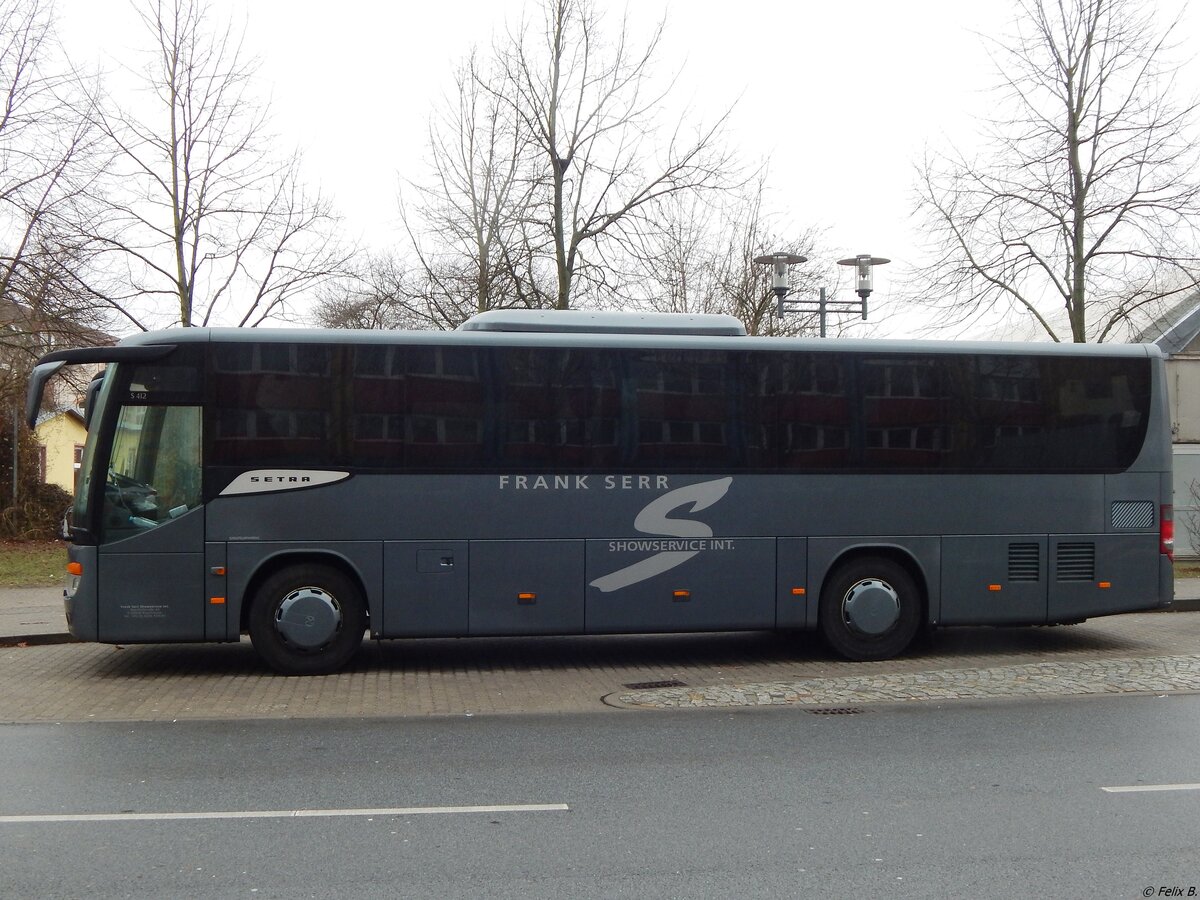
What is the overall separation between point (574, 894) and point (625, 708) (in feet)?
15.4

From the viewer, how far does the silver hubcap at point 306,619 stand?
Result: 10938 millimetres

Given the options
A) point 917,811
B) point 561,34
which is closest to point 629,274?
point 561,34

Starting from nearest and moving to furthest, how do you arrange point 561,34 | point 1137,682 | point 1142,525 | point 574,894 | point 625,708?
point 574,894, point 625,708, point 1137,682, point 1142,525, point 561,34

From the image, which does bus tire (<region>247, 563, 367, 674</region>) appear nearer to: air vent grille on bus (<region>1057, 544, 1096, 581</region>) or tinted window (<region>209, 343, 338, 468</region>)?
tinted window (<region>209, 343, 338, 468</region>)

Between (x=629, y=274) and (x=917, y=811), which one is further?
(x=629, y=274)

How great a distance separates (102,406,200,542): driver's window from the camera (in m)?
10.7

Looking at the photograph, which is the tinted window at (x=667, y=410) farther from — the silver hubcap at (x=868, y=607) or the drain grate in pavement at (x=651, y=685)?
the drain grate in pavement at (x=651, y=685)

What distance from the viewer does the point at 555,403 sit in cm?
1133

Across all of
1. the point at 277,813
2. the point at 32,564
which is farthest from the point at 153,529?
the point at 32,564

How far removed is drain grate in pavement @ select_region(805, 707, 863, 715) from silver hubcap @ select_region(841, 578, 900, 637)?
2318 mm

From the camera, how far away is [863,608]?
11891 mm

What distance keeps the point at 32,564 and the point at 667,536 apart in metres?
14.2

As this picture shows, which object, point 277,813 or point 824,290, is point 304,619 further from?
point 824,290

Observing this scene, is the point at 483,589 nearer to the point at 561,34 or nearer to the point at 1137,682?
the point at 1137,682
